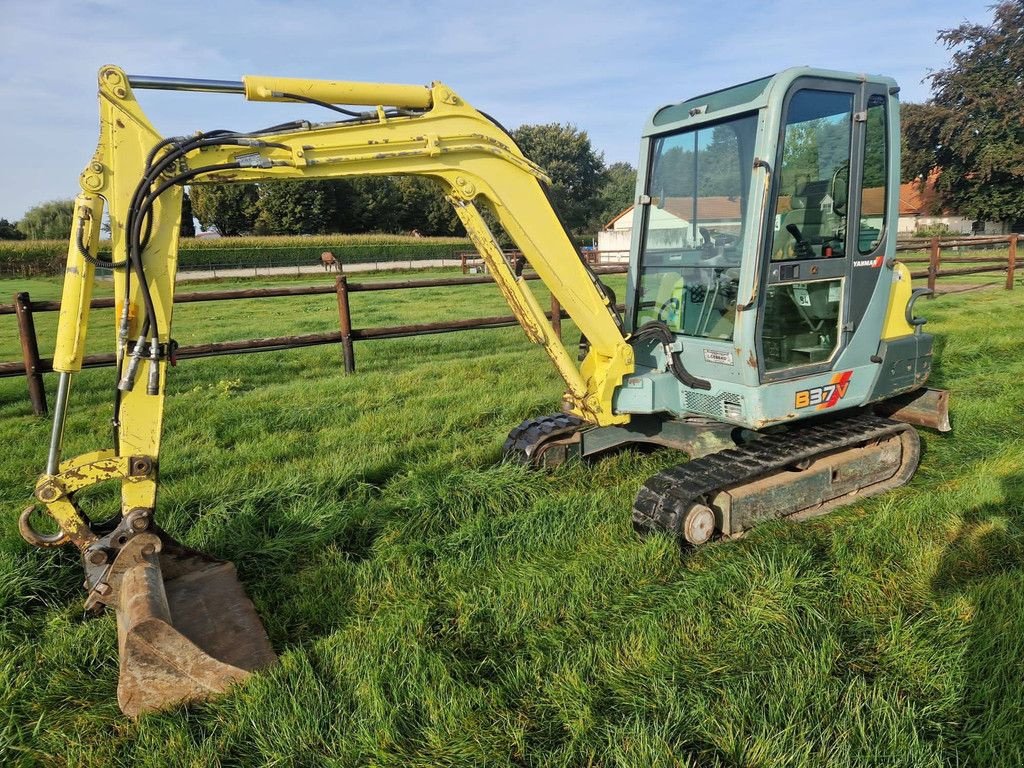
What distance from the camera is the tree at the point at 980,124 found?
38.8m

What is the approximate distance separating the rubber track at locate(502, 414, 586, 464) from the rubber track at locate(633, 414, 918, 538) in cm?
105

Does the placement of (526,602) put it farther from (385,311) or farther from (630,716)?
(385,311)

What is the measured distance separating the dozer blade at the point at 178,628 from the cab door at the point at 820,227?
3233 millimetres

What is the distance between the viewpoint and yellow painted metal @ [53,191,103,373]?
304 cm

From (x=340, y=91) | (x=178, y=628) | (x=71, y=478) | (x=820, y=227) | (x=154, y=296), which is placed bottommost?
(x=178, y=628)

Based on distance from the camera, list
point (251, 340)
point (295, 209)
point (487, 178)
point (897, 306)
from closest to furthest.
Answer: point (487, 178) → point (897, 306) → point (251, 340) → point (295, 209)

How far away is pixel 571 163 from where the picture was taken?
69.8m

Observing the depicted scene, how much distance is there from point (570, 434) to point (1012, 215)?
153ft

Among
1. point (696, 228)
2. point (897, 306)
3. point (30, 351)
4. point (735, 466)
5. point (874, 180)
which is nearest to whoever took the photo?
point (735, 466)

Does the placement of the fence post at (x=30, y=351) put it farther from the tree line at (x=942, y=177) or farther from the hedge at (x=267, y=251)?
the hedge at (x=267, y=251)

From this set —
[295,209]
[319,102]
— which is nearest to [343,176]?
[319,102]

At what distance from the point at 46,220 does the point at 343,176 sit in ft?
250

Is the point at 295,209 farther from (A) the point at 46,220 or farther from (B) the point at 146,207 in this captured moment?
(B) the point at 146,207

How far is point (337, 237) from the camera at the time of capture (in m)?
47.5
